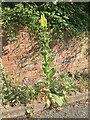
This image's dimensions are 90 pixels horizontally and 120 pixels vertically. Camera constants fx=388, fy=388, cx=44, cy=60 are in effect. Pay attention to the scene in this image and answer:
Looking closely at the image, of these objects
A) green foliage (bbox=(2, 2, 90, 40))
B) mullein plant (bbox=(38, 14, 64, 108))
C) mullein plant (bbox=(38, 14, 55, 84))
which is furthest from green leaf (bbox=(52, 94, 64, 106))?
green foliage (bbox=(2, 2, 90, 40))

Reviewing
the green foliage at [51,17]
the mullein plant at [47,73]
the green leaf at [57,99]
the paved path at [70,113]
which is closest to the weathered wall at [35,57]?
the green foliage at [51,17]

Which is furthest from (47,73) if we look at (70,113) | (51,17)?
(51,17)

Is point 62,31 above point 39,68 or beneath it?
above

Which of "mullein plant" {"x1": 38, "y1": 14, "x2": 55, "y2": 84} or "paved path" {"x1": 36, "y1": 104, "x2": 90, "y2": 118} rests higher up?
"mullein plant" {"x1": 38, "y1": 14, "x2": 55, "y2": 84}

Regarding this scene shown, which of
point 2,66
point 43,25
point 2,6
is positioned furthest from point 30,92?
point 2,6

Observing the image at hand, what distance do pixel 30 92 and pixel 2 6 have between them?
165 cm

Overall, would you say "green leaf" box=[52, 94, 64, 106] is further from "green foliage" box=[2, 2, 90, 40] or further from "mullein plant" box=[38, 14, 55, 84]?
"green foliage" box=[2, 2, 90, 40]

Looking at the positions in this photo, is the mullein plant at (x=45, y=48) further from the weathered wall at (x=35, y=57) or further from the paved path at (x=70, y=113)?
the paved path at (x=70, y=113)

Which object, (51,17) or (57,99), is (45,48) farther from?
(57,99)

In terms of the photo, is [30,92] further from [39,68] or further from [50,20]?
[50,20]

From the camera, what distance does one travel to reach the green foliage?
23.6ft

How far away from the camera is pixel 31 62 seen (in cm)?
763

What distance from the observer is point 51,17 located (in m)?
7.61

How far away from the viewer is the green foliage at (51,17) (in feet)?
23.6
